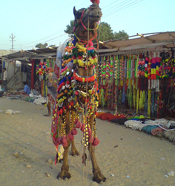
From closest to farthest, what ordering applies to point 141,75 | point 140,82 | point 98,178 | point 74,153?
point 98,178 < point 74,153 < point 141,75 < point 140,82

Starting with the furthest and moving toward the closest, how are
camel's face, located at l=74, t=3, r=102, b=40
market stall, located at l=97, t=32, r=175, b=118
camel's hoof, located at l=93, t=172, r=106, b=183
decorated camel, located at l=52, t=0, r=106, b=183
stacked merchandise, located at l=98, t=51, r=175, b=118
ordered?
stacked merchandise, located at l=98, t=51, r=175, b=118
market stall, located at l=97, t=32, r=175, b=118
camel's hoof, located at l=93, t=172, r=106, b=183
decorated camel, located at l=52, t=0, r=106, b=183
camel's face, located at l=74, t=3, r=102, b=40

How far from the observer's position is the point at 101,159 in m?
3.74

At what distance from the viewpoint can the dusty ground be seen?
9.83 feet

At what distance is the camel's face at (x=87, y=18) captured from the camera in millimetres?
2377

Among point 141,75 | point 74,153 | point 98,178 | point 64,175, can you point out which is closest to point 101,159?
point 74,153

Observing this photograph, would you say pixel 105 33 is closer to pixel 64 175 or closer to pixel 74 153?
pixel 74 153

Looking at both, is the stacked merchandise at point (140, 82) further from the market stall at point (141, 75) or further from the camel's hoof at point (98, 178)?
the camel's hoof at point (98, 178)

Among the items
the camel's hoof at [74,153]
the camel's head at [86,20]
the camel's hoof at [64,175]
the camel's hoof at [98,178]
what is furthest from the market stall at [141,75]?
the camel's hoof at [64,175]

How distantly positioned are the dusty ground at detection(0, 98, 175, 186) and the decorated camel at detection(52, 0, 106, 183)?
301mm

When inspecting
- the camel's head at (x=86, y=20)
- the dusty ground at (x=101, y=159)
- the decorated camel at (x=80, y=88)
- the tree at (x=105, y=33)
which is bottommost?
the dusty ground at (x=101, y=159)

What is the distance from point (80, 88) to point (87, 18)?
933mm

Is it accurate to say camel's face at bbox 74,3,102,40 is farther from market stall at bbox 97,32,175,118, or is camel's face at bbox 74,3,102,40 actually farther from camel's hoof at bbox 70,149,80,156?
market stall at bbox 97,32,175,118

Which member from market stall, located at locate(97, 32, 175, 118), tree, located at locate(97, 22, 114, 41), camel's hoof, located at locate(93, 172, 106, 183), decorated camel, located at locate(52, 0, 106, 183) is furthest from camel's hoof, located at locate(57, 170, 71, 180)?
tree, located at locate(97, 22, 114, 41)

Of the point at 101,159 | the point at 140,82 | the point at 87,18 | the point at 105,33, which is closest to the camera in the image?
the point at 87,18
